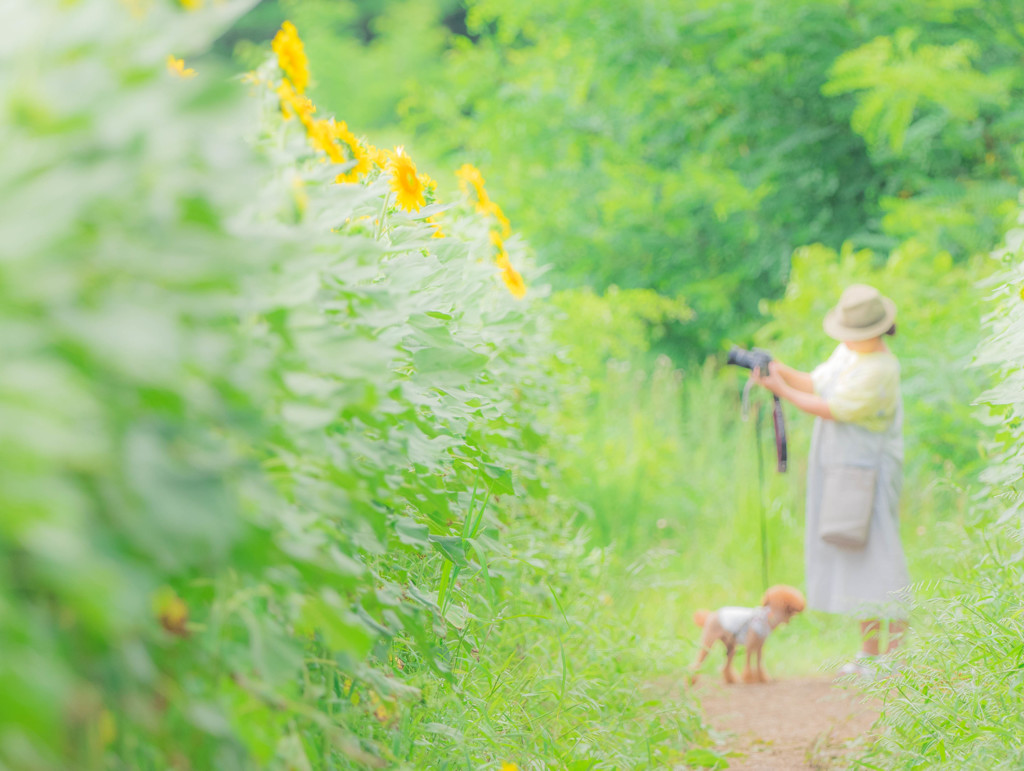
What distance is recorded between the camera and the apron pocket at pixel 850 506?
4.48m

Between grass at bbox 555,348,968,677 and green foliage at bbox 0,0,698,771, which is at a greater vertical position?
green foliage at bbox 0,0,698,771

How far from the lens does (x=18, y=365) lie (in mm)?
918

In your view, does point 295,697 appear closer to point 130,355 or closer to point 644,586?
point 130,355

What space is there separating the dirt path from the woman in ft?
1.20

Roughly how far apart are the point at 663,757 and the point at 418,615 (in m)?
1.61

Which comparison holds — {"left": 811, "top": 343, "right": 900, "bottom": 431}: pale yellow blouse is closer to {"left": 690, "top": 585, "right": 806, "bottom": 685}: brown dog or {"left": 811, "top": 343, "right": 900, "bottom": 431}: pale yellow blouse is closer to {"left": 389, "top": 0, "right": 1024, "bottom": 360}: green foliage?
{"left": 690, "top": 585, "right": 806, "bottom": 685}: brown dog

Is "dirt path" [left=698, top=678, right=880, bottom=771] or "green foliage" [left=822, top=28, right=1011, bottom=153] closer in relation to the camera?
"dirt path" [left=698, top=678, right=880, bottom=771]

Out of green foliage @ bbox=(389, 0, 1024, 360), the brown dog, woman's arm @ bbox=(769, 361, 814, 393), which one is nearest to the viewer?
the brown dog

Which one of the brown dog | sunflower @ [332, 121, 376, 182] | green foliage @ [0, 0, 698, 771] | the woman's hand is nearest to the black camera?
the woman's hand

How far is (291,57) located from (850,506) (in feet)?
10.1

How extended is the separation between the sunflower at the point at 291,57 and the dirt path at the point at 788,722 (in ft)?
6.76

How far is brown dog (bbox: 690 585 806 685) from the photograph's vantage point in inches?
175

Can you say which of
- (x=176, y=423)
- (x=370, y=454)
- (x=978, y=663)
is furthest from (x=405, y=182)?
(x=978, y=663)

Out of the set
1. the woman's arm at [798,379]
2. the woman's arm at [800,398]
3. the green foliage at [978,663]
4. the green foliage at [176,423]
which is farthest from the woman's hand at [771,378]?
the green foliage at [176,423]
